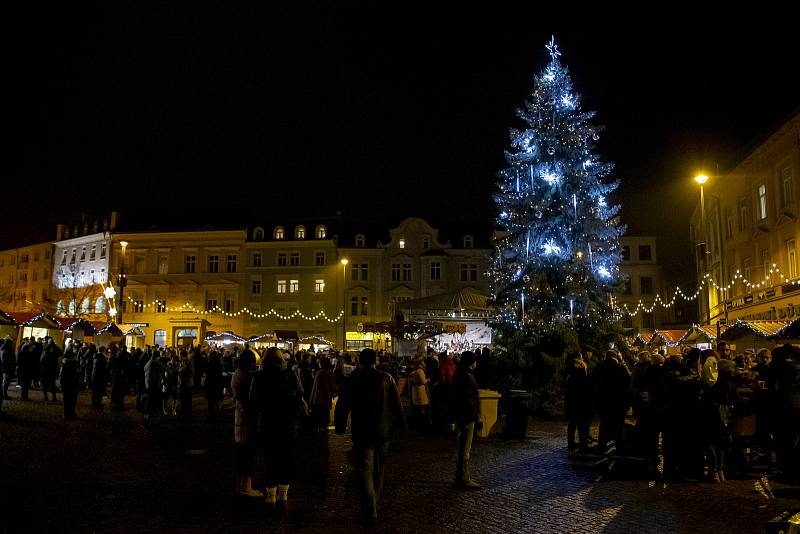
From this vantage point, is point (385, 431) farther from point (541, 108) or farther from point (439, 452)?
point (541, 108)

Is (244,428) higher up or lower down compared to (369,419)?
lower down

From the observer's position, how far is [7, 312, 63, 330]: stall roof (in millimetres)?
29406

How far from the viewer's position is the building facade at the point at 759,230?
25.7 m

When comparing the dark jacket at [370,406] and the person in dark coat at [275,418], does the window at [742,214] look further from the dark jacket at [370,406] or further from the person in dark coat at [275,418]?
the person in dark coat at [275,418]

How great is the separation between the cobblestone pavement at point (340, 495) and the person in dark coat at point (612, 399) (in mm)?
788

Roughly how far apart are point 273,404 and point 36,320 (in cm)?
2738

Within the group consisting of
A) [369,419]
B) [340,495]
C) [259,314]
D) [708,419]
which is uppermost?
[259,314]

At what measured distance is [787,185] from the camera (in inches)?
1046

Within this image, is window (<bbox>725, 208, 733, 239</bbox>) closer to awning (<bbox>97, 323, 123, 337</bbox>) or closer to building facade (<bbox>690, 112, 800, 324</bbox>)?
building facade (<bbox>690, 112, 800, 324</bbox>)

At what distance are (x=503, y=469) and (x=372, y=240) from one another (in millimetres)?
48863

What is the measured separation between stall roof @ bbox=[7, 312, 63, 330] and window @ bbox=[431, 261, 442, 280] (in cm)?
3102

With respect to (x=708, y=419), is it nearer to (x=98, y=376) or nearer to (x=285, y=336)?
(x=98, y=376)

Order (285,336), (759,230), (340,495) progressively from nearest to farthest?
(340,495) → (759,230) → (285,336)

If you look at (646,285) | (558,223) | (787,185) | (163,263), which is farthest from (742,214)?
(163,263)
